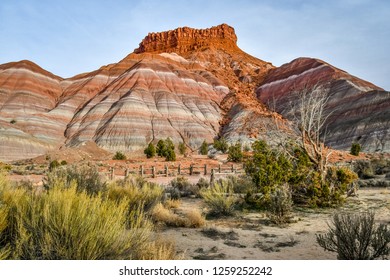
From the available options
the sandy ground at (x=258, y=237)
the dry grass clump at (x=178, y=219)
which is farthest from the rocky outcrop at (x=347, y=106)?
the dry grass clump at (x=178, y=219)

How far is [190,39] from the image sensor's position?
433 ft

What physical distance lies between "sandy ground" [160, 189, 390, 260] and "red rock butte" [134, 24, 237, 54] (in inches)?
4707

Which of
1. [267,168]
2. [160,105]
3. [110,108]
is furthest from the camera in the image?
[160,105]

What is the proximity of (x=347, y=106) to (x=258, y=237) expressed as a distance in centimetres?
6035

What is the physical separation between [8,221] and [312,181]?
8.91 meters

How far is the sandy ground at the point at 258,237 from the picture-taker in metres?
5.76

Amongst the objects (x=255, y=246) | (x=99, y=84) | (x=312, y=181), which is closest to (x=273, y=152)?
(x=312, y=181)

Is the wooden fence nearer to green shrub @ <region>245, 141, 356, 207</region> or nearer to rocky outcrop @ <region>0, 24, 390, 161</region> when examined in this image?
green shrub @ <region>245, 141, 356, 207</region>

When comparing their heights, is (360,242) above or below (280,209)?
above

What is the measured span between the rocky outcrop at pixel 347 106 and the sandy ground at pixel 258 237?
2831 cm

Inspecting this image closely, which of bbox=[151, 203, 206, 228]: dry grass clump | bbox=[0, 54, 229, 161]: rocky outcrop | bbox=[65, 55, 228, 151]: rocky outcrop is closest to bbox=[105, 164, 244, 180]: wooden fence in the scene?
bbox=[151, 203, 206, 228]: dry grass clump

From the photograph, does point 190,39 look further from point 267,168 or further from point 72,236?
point 72,236

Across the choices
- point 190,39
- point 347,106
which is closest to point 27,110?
point 347,106

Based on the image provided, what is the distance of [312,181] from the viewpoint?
35.0 feet
